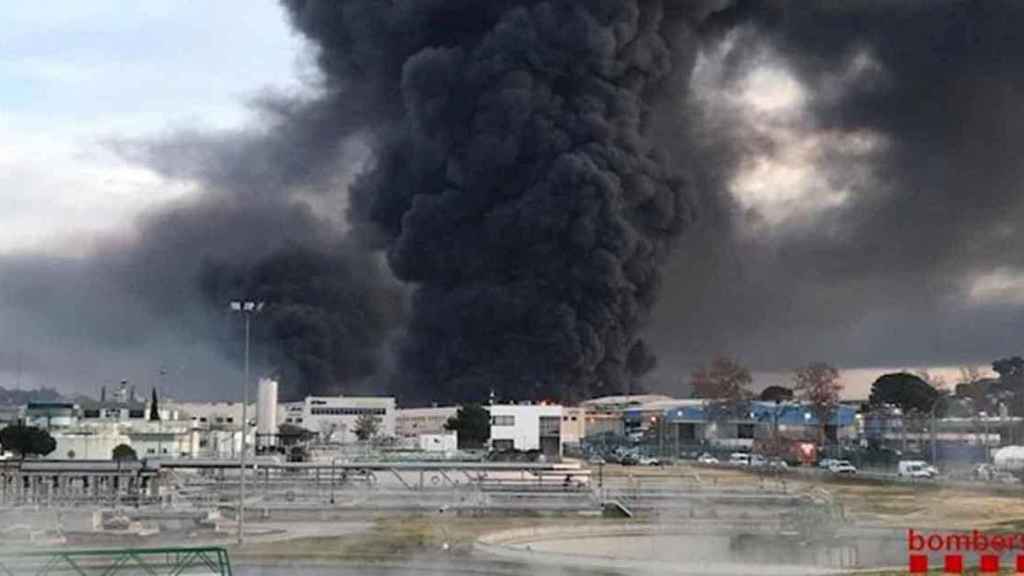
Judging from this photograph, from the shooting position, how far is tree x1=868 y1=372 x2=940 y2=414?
13800 centimetres

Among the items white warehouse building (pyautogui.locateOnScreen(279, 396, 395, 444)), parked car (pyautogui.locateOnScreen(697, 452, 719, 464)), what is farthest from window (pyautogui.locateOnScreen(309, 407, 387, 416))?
parked car (pyautogui.locateOnScreen(697, 452, 719, 464))

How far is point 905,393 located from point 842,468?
68541 millimetres

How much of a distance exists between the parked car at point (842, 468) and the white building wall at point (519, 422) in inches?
1538

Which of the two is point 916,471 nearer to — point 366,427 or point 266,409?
point 266,409

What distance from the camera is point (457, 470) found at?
Answer: 6738 centimetres

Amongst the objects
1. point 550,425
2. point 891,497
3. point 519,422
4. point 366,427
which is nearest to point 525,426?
point 519,422

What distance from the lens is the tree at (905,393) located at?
138 metres

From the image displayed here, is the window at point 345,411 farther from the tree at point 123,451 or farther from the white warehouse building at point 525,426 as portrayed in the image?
the tree at point 123,451

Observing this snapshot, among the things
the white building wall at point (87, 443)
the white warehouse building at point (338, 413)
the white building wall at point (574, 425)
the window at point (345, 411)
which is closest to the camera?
the white building wall at point (87, 443)

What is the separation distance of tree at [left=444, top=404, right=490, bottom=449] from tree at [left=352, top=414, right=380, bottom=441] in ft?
47.0

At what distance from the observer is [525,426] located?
120062 mm

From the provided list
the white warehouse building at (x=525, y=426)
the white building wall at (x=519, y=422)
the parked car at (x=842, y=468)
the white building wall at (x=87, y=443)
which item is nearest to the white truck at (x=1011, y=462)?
the parked car at (x=842, y=468)

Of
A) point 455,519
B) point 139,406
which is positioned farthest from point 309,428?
point 455,519

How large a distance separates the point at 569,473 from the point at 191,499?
68.9 feet
